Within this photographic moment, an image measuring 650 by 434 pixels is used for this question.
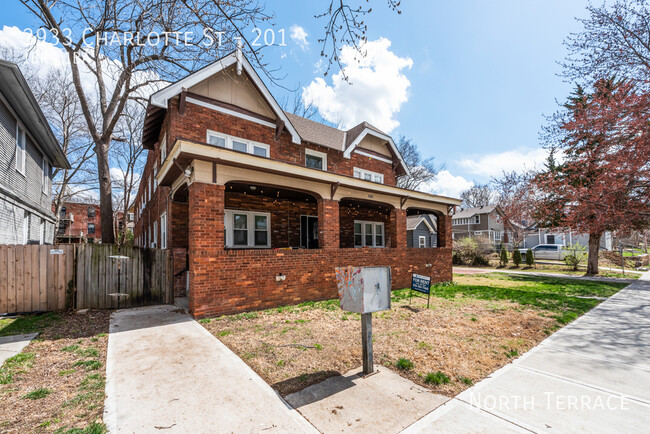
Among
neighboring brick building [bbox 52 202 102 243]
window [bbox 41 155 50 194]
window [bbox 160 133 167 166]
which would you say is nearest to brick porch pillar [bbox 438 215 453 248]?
window [bbox 160 133 167 166]

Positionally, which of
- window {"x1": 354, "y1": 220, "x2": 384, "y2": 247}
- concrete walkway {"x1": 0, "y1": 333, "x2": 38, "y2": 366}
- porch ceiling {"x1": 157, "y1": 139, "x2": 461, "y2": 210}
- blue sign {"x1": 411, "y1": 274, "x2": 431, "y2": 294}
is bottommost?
concrete walkway {"x1": 0, "y1": 333, "x2": 38, "y2": 366}

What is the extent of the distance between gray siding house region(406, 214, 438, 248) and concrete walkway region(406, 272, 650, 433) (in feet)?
74.2

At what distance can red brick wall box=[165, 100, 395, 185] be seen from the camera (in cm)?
894

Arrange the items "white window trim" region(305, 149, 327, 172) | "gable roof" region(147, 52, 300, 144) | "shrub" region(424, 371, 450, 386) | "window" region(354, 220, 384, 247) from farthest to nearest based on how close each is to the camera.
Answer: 1. "window" region(354, 220, 384, 247)
2. "white window trim" region(305, 149, 327, 172)
3. "gable roof" region(147, 52, 300, 144)
4. "shrub" region(424, 371, 450, 386)

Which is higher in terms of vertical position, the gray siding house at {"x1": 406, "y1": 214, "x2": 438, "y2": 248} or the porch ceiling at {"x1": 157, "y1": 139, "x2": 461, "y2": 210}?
the porch ceiling at {"x1": 157, "y1": 139, "x2": 461, "y2": 210}

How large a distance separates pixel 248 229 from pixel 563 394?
925 cm

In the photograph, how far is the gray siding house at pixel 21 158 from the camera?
28.5 feet

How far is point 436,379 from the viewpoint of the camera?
351 cm

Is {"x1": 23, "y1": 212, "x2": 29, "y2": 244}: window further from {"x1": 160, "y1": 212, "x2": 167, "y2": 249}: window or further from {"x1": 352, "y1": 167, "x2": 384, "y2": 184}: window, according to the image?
{"x1": 352, "y1": 167, "x2": 384, "y2": 184}: window

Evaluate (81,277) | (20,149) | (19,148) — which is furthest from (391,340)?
(20,149)

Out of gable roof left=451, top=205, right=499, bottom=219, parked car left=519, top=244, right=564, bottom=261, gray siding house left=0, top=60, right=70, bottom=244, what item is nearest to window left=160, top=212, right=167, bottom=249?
gray siding house left=0, top=60, right=70, bottom=244

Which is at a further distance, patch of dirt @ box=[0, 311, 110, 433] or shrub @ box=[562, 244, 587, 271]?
shrub @ box=[562, 244, 587, 271]

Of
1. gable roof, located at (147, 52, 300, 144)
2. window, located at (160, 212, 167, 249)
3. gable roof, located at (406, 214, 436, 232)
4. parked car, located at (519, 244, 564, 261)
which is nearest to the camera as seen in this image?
gable roof, located at (147, 52, 300, 144)

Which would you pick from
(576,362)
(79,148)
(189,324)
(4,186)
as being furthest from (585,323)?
(79,148)
